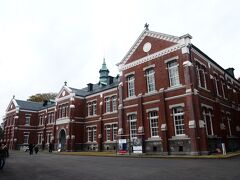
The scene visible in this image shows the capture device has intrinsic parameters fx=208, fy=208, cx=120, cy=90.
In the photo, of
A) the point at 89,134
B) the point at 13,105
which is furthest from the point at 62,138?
the point at 13,105

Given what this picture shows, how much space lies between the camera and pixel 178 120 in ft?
66.8

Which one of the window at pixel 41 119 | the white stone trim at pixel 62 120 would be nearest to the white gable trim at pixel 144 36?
the white stone trim at pixel 62 120

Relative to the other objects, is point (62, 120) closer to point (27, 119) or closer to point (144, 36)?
point (27, 119)

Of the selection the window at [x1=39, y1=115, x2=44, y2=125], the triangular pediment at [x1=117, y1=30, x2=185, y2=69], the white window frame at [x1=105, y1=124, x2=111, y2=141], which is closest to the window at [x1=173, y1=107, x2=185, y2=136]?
the triangular pediment at [x1=117, y1=30, x2=185, y2=69]

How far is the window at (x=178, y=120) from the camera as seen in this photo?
20.0 meters

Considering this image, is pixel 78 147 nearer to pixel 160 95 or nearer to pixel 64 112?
pixel 64 112

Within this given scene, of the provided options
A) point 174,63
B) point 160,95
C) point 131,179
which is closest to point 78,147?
point 160,95

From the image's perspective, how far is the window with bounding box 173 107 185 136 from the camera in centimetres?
2003

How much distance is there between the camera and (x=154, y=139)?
21.5m

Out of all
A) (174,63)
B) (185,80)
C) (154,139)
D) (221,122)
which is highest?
(174,63)

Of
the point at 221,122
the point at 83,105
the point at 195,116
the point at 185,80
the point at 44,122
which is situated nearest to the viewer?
the point at 195,116

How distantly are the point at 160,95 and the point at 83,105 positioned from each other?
19298mm

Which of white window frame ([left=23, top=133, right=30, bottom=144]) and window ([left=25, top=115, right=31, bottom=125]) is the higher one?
window ([left=25, top=115, right=31, bottom=125])

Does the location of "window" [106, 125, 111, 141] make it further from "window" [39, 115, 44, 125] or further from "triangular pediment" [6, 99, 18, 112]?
"triangular pediment" [6, 99, 18, 112]
